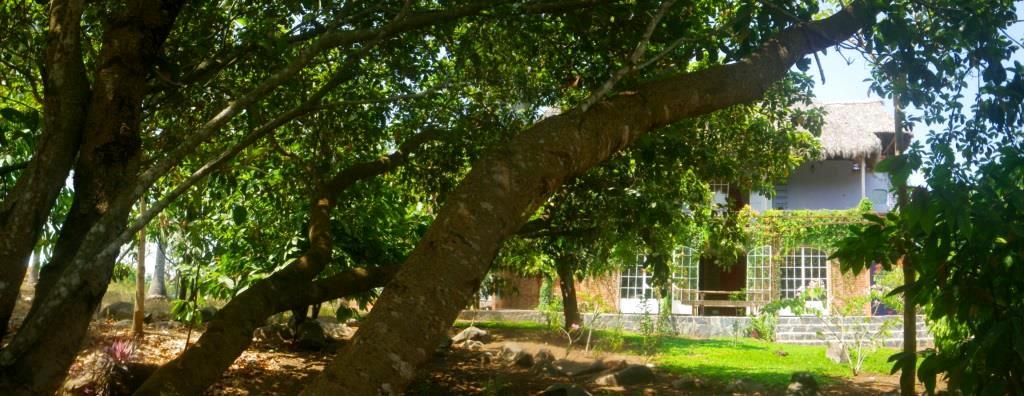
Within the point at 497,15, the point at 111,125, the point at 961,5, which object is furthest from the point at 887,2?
the point at 111,125

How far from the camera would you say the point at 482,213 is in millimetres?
2586

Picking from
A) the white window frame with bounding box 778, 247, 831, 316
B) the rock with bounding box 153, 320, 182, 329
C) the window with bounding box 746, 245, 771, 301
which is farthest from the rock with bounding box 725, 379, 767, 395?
the white window frame with bounding box 778, 247, 831, 316

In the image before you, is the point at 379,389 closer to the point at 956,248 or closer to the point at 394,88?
the point at 956,248

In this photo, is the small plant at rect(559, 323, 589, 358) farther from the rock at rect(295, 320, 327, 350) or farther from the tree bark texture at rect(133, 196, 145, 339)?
the tree bark texture at rect(133, 196, 145, 339)

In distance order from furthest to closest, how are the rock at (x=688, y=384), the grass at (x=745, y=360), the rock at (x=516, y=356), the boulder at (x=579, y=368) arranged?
the rock at (x=516, y=356) < the boulder at (x=579, y=368) < the grass at (x=745, y=360) < the rock at (x=688, y=384)

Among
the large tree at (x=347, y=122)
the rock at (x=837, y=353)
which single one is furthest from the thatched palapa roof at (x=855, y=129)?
the large tree at (x=347, y=122)

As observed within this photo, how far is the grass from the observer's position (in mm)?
9422

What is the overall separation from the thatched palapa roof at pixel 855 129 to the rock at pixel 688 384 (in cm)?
1003

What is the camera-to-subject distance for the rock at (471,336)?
13.4m

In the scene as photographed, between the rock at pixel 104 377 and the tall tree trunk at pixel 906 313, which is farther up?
the tall tree trunk at pixel 906 313

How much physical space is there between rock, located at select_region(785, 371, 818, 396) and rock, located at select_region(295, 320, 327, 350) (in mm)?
6295

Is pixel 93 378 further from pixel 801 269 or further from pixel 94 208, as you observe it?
pixel 801 269

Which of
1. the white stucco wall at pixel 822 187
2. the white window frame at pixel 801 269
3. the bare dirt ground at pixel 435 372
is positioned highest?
the white stucco wall at pixel 822 187

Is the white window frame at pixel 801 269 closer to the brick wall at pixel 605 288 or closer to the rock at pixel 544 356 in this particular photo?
the brick wall at pixel 605 288
